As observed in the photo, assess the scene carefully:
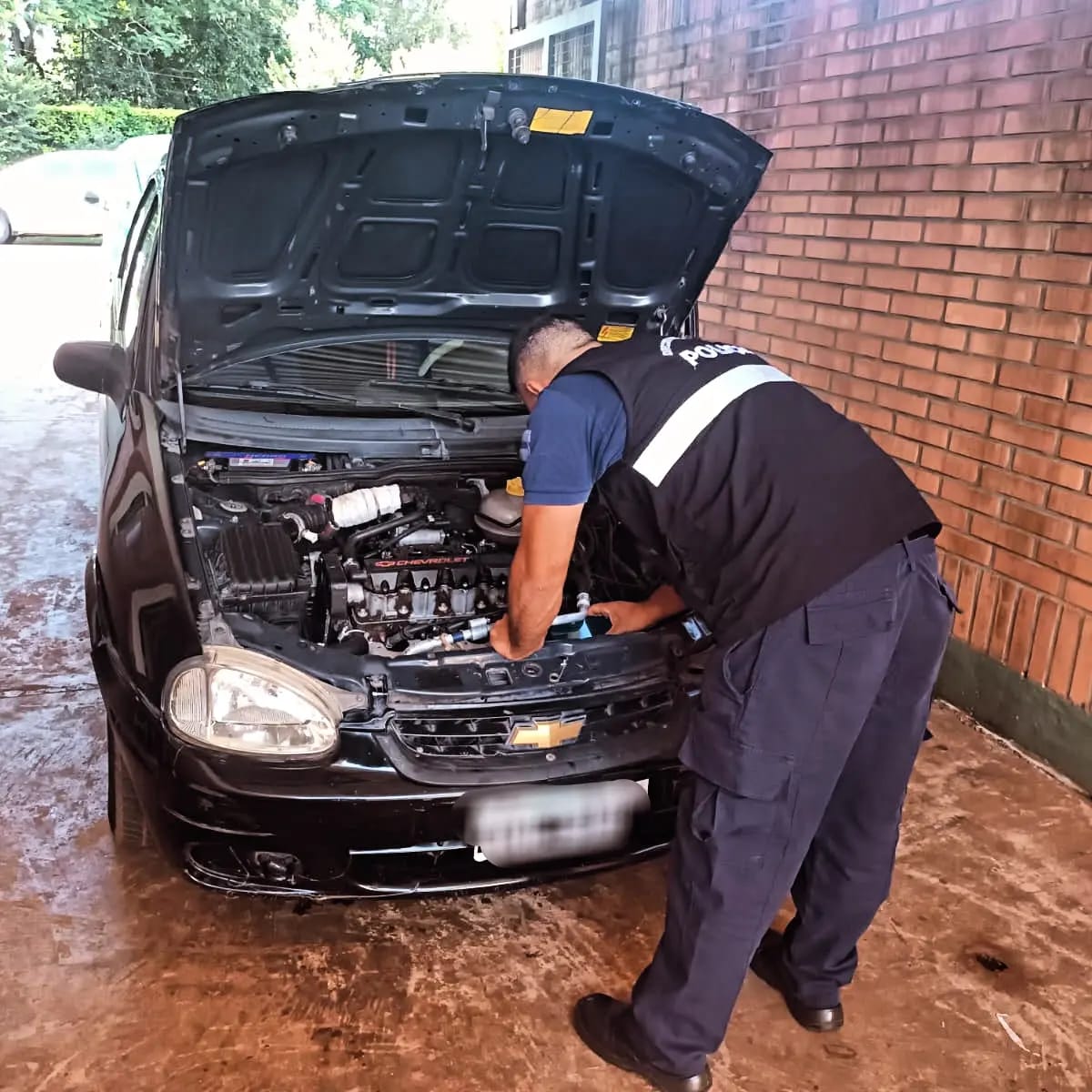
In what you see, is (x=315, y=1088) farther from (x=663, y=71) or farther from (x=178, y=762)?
(x=663, y=71)

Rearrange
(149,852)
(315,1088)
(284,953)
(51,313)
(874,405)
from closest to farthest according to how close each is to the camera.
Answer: (315,1088) → (284,953) → (149,852) → (874,405) → (51,313)

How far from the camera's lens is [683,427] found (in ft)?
5.61

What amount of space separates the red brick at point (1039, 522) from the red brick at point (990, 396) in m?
0.31

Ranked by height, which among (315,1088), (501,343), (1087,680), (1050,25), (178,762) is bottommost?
(315,1088)

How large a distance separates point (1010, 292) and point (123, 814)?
300 cm

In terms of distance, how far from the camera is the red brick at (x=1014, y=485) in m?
3.07

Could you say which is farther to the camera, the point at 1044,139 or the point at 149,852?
the point at 1044,139

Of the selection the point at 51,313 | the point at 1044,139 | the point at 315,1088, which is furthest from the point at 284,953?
the point at 51,313

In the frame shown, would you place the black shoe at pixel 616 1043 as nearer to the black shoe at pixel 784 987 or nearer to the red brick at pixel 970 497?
the black shoe at pixel 784 987

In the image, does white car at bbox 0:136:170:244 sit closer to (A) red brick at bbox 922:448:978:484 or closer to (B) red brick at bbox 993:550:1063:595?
(A) red brick at bbox 922:448:978:484

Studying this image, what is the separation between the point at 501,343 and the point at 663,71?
3.09 metres

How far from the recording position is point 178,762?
1882mm

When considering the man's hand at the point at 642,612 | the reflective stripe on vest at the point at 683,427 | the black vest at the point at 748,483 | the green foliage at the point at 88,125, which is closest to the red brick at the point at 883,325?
the man's hand at the point at 642,612

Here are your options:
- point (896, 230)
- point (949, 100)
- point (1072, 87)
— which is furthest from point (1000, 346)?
point (949, 100)
